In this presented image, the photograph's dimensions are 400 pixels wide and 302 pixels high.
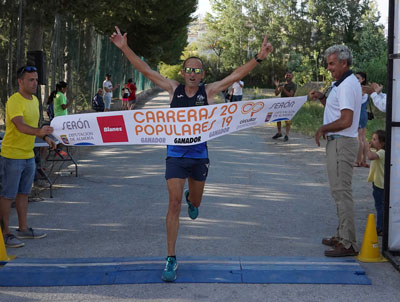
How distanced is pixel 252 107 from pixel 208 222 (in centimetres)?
188

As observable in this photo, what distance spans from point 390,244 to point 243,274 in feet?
5.63

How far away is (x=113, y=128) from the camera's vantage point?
19.9 feet

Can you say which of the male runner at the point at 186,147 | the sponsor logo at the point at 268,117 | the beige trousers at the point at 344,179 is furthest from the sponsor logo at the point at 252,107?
the beige trousers at the point at 344,179

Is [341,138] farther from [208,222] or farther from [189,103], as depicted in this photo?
[208,222]

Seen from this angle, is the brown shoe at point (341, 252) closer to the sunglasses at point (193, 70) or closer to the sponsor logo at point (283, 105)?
the sponsor logo at point (283, 105)

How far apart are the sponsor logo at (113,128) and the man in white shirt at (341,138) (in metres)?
2.04

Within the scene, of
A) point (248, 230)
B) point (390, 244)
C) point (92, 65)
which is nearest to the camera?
point (390, 244)

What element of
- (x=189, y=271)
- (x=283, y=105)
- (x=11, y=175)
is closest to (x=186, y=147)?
(x=189, y=271)

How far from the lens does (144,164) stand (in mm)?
12242

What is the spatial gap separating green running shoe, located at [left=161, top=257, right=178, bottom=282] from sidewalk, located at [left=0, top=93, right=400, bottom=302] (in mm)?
79

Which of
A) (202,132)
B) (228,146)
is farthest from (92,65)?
(202,132)

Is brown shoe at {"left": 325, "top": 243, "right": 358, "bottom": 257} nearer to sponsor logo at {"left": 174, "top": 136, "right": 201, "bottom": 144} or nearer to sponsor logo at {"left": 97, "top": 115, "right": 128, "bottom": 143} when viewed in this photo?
sponsor logo at {"left": 174, "top": 136, "right": 201, "bottom": 144}

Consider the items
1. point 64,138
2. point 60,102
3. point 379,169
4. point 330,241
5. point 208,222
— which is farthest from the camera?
point 60,102

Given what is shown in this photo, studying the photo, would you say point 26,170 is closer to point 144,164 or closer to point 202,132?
point 202,132
